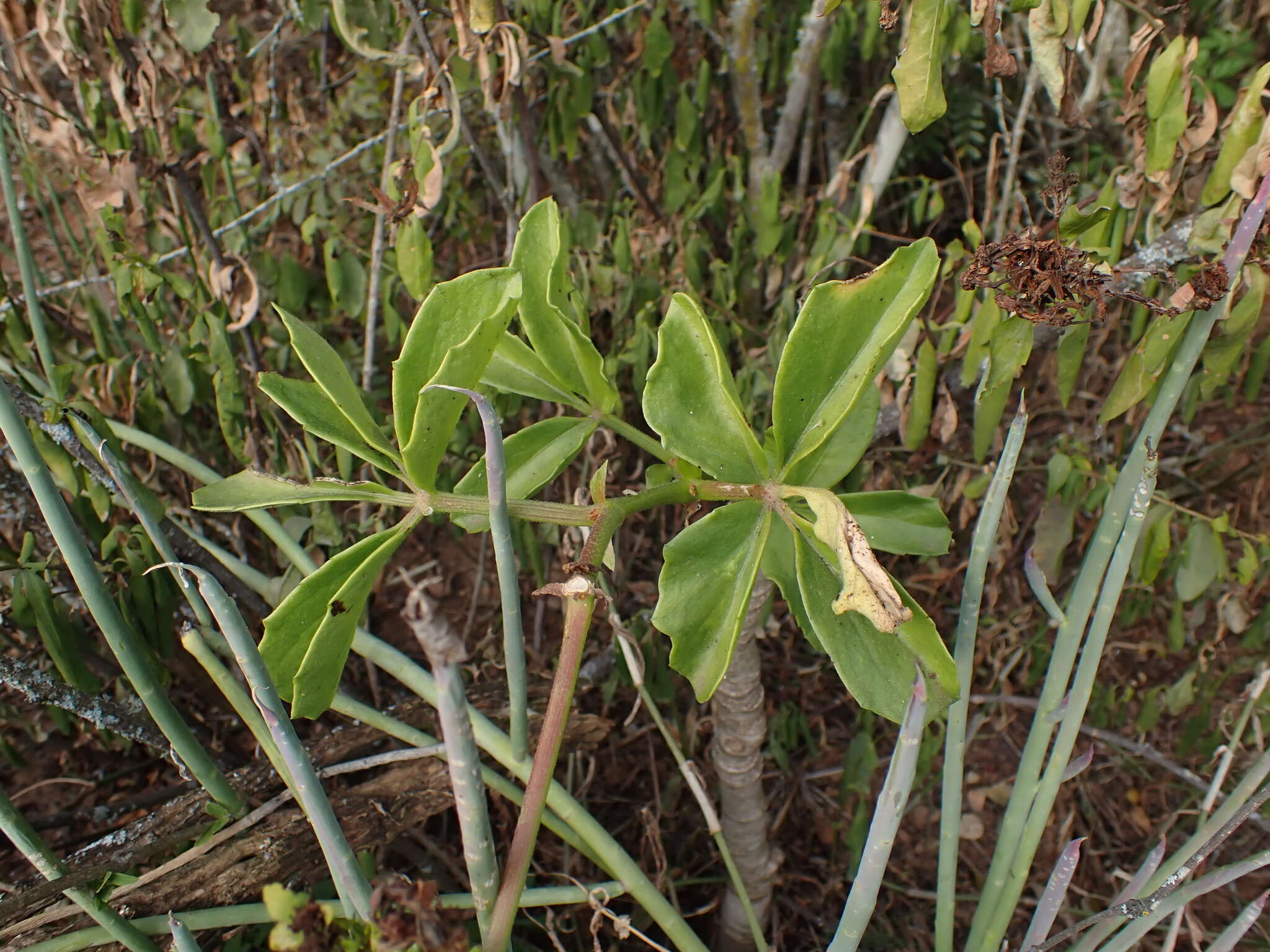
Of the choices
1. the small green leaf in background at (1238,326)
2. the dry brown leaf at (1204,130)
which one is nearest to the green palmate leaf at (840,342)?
the small green leaf in background at (1238,326)

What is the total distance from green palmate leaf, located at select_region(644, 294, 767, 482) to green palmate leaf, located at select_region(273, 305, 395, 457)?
0.18 meters

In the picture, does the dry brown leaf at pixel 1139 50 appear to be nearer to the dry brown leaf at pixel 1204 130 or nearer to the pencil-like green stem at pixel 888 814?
the dry brown leaf at pixel 1204 130

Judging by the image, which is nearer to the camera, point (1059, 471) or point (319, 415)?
point (319, 415)

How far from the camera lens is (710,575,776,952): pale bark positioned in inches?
33.1

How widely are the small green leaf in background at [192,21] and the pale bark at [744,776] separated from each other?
0.81m

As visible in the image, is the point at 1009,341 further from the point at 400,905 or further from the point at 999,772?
the point at 999,772

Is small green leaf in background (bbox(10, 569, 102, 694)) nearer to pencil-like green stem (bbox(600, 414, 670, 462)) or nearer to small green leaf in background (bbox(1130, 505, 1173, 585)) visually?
pencil-like green stem (bbox(600, 414, 670, 462))

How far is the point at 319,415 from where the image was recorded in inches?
24.2

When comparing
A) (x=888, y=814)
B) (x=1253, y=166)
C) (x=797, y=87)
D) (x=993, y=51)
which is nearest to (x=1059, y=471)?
(x=1253, y=166)

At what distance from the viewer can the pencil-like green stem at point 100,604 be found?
0.61 m

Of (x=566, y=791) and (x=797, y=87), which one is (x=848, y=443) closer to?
(x=566, y=791)

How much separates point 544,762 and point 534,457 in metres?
0.21

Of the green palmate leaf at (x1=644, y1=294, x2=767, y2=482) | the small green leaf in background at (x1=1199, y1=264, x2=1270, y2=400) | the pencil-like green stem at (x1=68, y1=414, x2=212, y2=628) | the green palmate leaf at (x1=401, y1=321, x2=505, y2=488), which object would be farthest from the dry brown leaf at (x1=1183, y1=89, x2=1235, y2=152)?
the pencil-like green stem at (x1=68, y1=414, x2=212, y2=628)

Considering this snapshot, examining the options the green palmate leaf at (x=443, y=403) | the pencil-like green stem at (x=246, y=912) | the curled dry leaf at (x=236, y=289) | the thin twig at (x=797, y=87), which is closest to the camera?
the green palmate leaf at (x=443, y=403)
